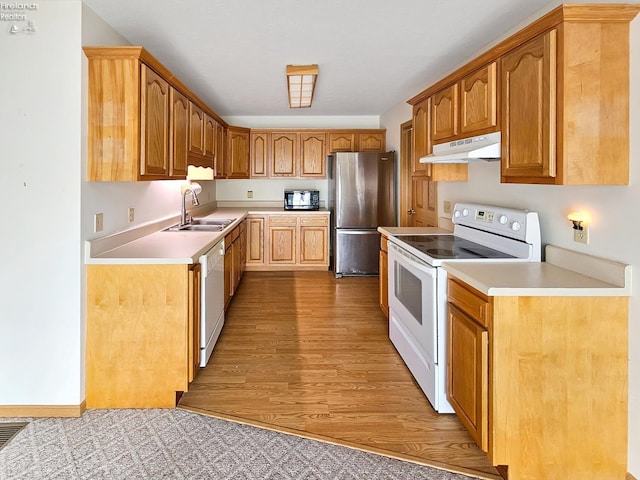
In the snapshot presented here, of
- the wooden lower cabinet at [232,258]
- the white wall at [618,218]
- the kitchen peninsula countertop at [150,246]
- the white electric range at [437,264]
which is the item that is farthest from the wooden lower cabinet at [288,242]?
the white wall at [618,218]

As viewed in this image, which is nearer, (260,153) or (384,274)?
(384,274)

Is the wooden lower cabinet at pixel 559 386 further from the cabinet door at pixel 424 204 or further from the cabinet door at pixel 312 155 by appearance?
the cabinet door at pixel 312 155

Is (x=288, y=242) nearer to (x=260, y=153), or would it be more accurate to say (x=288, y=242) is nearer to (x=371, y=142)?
(x=260, y=153)

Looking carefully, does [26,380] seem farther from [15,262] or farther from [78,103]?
[78,103]

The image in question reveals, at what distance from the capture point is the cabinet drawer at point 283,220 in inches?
253

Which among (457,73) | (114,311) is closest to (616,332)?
(457,73)

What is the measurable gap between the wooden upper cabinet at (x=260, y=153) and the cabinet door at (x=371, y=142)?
1.37 metres

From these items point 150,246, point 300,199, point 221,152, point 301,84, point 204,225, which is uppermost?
point 301,84

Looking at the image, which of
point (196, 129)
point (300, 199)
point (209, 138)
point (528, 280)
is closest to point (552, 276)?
point (528, 280)

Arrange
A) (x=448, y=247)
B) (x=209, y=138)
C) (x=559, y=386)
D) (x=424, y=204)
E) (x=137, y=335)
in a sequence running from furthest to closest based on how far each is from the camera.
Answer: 1. (x=424, y=204)
2. (x=209, y=138)
3. (x=448, y=247)
4. (x=137, y=335)
5. (x=559, y=386)

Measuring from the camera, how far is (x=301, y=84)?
4.45 meters

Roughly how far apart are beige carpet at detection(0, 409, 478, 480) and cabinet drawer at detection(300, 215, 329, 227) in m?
4.20

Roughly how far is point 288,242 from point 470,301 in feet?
14.9

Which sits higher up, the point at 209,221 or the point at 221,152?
the point at 221,152
